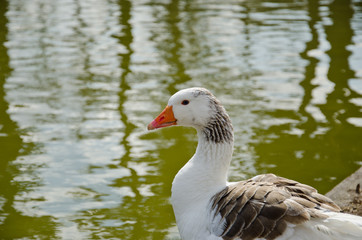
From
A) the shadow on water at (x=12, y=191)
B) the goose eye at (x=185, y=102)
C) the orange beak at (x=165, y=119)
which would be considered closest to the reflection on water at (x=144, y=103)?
the shadow on water at (x=12, y=191)

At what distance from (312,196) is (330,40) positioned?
8.15 meters

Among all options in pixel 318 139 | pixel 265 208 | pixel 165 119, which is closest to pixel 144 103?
pixel 318 139

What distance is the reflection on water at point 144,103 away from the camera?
19.1ft

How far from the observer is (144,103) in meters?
8.34

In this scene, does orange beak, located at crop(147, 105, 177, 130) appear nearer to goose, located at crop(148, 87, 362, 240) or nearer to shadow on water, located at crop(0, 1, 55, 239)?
goose, located at crop(148, 87, 362, 240)

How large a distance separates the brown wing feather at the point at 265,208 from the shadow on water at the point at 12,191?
2.02 meters

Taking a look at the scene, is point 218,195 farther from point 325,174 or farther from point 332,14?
point 332,14

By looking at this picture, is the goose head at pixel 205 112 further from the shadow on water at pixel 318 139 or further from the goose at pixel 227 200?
the shadow on water at pixel 318 139

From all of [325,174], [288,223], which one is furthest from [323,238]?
[325,174]

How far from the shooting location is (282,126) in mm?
7633

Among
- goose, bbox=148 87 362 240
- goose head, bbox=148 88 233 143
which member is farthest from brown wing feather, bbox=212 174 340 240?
goose head, bbox=148 88 233 143

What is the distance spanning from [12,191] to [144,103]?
114 inches

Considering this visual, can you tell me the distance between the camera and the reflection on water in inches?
229

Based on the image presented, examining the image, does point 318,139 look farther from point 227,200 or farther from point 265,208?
point 265,208
